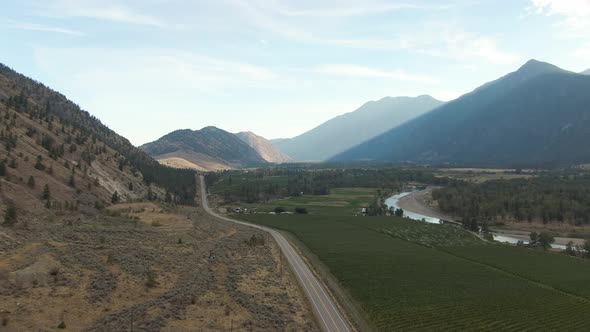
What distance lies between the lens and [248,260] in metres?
83.4

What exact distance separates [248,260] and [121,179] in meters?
108

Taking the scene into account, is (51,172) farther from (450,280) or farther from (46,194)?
(450,280)

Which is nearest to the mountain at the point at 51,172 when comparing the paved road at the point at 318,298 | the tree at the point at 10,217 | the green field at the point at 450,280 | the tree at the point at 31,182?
the tree at the point at 31,182

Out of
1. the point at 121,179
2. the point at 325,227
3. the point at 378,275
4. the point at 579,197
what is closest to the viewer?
the point at 378,275

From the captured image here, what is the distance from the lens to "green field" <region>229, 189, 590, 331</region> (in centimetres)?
5955

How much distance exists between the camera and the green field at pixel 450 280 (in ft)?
195

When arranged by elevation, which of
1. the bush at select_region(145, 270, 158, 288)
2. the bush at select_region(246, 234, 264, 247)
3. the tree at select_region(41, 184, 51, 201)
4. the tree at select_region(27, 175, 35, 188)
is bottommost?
the bush at select_region(246, 234, 264, 247)

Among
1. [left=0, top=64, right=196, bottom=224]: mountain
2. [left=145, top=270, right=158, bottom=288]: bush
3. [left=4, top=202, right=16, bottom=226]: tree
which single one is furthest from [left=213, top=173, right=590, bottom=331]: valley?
[left=0, top=64, right=196, bottom=224]: mountain

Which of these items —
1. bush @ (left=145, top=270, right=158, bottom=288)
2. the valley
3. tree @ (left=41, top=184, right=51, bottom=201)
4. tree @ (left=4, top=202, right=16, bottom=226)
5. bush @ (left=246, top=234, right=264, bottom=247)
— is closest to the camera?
bush @ (left=145, top=270, right=158, bottom=288)

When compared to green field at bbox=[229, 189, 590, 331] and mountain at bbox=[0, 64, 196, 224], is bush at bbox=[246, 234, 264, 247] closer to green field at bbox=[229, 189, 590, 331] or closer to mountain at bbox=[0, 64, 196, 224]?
green field at bbox=[229, 189, 590, 331]

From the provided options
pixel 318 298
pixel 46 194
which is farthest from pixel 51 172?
pixel 318 298

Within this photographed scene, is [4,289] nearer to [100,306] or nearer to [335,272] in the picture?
[100,306]

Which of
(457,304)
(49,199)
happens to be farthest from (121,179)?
(457,304)

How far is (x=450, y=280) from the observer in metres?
79.8
